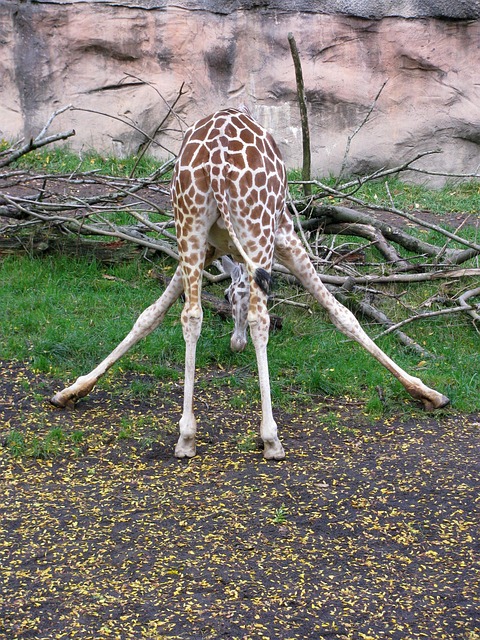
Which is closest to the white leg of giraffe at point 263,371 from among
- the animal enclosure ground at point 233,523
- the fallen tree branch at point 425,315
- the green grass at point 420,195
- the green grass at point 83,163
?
the animal enclosure ground at point 233,523

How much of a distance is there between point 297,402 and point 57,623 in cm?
267

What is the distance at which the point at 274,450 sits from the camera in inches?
185

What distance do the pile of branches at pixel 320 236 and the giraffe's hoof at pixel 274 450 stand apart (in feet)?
6.17

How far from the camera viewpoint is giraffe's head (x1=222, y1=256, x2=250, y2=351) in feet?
18.5

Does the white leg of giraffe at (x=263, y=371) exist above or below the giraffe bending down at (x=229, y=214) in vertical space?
below

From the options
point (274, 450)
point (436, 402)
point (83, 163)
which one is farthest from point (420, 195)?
point (274, 450)

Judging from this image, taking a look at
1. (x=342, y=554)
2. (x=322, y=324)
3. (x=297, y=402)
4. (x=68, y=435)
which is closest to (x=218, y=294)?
(x=322, y=324)

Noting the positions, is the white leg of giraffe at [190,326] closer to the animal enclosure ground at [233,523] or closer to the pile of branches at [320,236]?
the animal enclosure ground at [233,523]

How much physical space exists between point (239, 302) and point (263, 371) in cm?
106

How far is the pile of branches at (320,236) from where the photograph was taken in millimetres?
6762

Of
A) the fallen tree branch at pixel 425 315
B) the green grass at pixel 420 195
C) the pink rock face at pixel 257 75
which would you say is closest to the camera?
the fallen tree branch at pixel 425 315

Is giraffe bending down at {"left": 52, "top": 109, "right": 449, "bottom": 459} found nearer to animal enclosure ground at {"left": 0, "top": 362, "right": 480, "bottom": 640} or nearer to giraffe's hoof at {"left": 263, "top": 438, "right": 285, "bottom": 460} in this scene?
giraffe's hoof at {"left": 263, "top": 438, "right": 285, "bottom": 460}

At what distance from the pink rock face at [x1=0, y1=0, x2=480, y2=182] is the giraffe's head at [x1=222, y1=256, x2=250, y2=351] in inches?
210

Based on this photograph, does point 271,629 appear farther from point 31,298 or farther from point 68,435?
point 31,298
